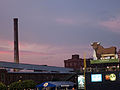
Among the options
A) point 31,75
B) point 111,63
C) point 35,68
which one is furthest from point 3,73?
point 111,63

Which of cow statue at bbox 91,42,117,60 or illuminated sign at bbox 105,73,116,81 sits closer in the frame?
illuminated sign at bbox 105,73,116,81

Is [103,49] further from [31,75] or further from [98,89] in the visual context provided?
[31,75]

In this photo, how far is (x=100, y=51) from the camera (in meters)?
69.4

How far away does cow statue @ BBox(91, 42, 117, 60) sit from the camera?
67.7m

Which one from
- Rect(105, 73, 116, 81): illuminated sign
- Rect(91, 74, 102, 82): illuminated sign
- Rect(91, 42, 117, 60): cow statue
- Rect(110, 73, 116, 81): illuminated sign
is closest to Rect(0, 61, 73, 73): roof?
Rect(91, 42, 117, 60): cow statue

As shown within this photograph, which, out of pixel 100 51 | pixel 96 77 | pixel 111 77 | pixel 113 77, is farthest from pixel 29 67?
pixel 113 77

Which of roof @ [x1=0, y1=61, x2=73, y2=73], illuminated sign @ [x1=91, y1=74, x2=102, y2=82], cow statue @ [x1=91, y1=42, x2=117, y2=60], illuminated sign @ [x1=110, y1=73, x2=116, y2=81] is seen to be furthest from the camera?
roof @ [x1=0, y1=61, x2=73, y2=73]

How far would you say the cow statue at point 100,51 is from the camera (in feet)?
222

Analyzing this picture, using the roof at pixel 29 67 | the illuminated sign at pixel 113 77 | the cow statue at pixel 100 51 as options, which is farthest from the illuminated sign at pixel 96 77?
the roof at pixel 29 67

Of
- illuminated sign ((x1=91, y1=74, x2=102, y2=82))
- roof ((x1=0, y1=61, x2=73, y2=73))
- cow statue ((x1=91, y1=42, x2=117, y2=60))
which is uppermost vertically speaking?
cow statue ((x1=91, y1=42, x2=117, y2=60))

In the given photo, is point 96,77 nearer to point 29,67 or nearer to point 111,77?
point 111,77

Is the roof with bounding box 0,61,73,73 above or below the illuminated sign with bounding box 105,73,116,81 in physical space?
above

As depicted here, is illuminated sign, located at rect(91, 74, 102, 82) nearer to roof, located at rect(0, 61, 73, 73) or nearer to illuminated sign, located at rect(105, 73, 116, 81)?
illuminated sign, located at rect(105, 73, 116, 81)

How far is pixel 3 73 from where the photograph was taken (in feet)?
290
